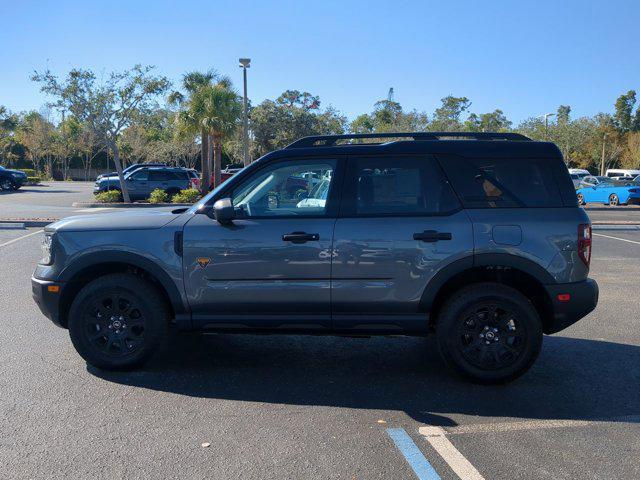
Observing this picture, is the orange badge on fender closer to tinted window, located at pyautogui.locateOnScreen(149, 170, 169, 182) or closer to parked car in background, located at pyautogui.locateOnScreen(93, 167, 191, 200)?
parked car in background, located at pyautogui.locateOnScreen(93, 167, 191, 200)

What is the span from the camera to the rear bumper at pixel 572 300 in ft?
15.1

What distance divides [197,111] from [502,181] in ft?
85.4

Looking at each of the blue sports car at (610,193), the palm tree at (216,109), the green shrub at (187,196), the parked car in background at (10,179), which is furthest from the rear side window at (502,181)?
the parked car in background at (10,179)

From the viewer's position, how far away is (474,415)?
13.5 ft

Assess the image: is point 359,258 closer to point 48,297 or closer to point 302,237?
point 302,237

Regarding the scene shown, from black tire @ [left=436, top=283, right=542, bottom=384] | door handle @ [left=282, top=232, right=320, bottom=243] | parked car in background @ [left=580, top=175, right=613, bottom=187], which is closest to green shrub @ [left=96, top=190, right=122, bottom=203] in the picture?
parked car in background @ [left=580, top=175, right=613, bottom=187]

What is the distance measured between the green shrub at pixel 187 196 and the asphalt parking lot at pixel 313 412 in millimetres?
19208

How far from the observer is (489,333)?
4.66m

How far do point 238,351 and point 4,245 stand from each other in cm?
921

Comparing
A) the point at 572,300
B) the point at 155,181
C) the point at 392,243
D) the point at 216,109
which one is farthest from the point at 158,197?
the point at 572,300

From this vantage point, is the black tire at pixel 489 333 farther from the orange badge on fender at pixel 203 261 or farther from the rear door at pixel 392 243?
the orange badge on fender at pixel 203 261

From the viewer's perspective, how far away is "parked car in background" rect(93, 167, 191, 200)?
2703 centimetres

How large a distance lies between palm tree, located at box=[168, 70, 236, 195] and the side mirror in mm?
25242

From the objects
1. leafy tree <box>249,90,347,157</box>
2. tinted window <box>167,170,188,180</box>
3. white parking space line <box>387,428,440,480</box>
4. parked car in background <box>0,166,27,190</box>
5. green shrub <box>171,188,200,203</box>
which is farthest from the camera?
leafy tree <box>249,90,347,157</box>
